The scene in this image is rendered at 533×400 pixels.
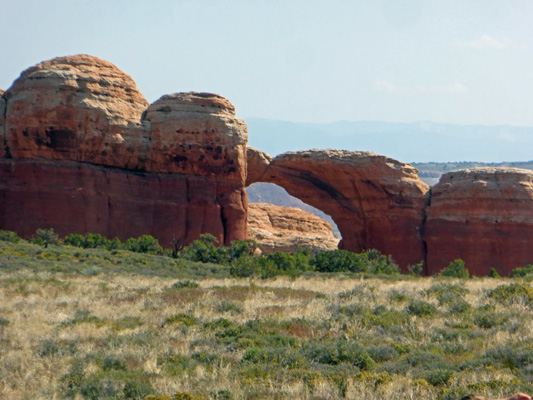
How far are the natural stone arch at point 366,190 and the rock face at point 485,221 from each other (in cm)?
184

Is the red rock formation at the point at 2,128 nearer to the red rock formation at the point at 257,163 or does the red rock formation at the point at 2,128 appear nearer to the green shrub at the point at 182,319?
the red rock formation at the point at 257,163

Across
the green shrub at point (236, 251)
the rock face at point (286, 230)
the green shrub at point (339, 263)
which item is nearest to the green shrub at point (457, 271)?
the green shrub at point (339, 263)

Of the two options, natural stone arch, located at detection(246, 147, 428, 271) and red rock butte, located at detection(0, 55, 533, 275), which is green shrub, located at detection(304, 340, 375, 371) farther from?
natural stone arch, located at detection(246, 147, 428, 271)

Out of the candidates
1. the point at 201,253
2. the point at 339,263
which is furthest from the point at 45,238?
the point at 339,263

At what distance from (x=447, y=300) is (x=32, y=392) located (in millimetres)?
10915

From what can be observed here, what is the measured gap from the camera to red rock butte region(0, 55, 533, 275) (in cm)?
3916

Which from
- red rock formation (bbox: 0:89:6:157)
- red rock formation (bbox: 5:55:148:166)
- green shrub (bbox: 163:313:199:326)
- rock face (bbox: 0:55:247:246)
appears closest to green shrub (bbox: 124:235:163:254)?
rock face (bbox: 0:55:247:246)

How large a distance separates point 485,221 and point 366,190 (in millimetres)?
7904

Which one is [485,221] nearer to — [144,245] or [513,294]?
[144,245]

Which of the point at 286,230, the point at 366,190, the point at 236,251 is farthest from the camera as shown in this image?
the point at 286,230

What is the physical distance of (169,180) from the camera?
137 feet

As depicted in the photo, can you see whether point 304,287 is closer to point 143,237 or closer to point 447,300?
point 447,300

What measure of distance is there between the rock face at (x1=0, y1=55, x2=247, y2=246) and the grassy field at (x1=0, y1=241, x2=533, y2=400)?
61.3 ft

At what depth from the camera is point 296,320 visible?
14.7m
